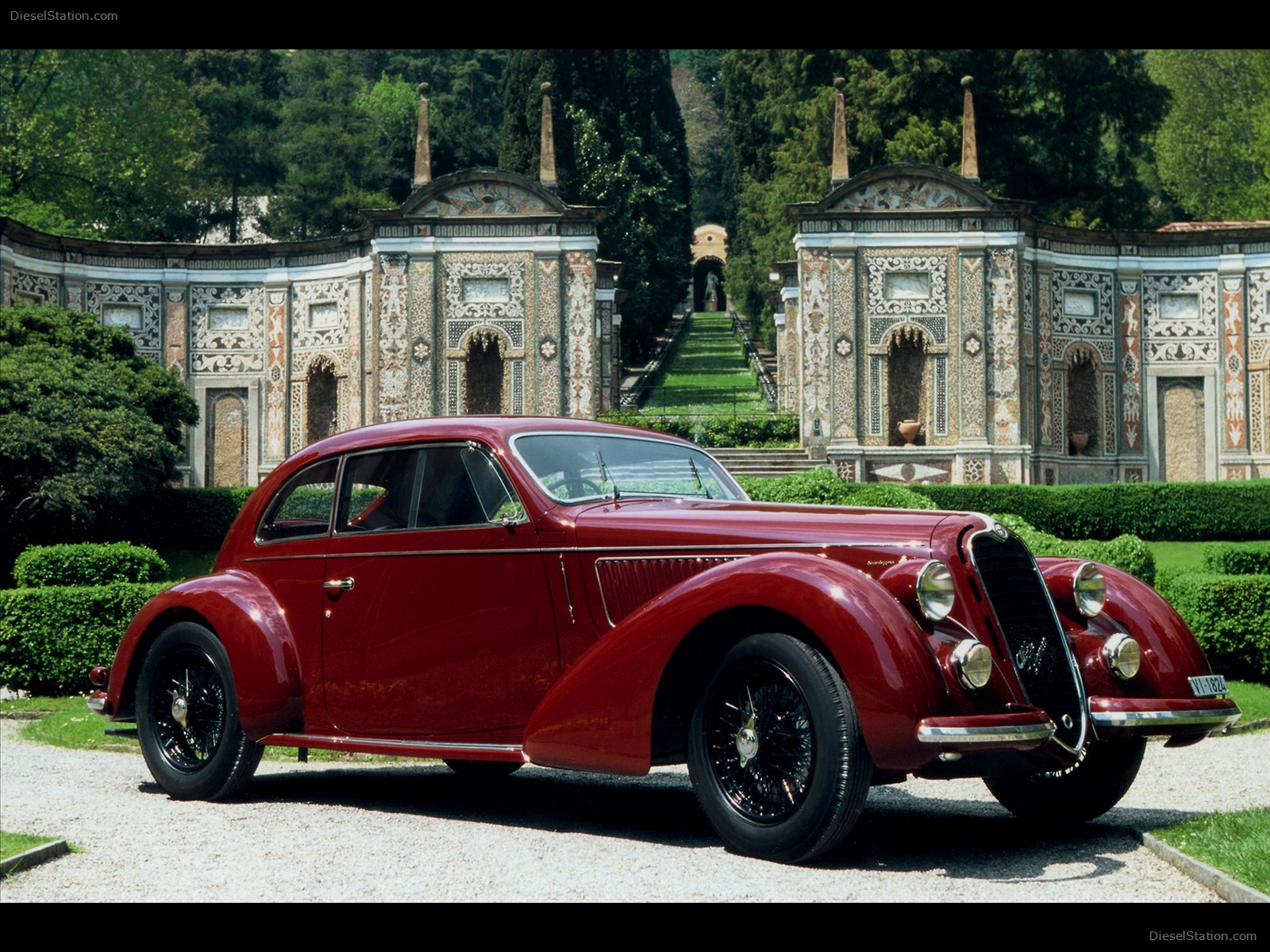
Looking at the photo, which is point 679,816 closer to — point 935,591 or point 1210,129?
point 935,591

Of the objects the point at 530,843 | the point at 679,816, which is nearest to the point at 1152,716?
the point at 679,816

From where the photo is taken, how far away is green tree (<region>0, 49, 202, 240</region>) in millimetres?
46938

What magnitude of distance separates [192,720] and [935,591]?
442 cm

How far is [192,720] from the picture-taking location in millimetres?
7961

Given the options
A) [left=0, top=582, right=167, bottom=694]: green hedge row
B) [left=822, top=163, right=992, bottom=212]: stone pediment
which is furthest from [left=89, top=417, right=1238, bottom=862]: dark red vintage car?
[left=822, top=163, right=992, bottom=212]: stone pediment

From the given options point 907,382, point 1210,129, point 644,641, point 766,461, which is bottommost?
point 644,641

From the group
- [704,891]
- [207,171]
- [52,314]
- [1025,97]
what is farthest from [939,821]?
[207,171]

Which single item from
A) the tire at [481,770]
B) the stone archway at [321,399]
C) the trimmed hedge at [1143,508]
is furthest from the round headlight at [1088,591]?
the stone archway at [321,399]

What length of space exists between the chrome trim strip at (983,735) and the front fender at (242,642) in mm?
3736

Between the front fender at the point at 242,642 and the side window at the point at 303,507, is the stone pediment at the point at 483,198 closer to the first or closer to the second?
the side window at the point at 303,507

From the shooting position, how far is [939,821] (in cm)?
703

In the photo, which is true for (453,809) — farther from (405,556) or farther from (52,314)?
(52,314)

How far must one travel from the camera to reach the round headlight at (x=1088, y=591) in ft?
21.6

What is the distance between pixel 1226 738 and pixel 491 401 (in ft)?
92.3
